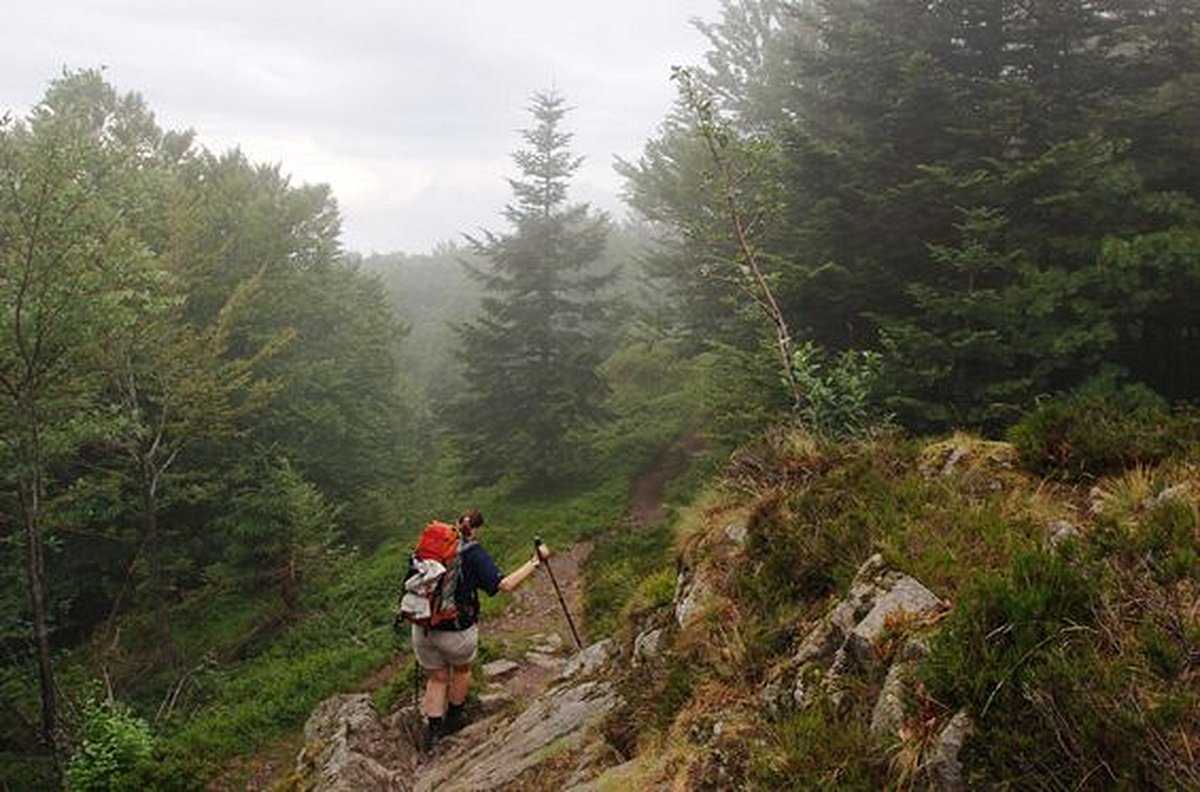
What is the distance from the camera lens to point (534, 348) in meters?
21.1

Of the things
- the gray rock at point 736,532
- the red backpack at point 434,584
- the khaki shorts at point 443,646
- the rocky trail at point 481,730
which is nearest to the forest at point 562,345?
the rocky trail at point 481,730

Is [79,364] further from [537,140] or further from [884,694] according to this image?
[884,694]

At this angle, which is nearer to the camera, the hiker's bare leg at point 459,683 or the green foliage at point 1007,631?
the green foliage at point 1007,631

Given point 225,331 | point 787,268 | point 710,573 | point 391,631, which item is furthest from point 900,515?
point 225,331

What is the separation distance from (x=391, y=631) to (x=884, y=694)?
1121 centimetres

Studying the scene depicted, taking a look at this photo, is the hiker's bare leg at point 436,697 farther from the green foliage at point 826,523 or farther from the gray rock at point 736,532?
the green foliage at point 826,523

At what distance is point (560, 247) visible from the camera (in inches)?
846

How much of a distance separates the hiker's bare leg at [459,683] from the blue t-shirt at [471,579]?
0.72m

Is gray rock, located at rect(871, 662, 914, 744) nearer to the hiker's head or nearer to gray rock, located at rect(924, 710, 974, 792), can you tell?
gray rock, located at rect(924, 710, 974, 792)

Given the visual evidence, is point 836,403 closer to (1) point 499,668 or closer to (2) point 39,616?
(1) point 499,668

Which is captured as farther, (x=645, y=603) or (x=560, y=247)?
(x=560, y=247)

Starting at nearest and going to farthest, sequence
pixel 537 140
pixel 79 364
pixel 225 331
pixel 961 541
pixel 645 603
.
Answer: pixel 961 541
pixel 645 603
pixel 79 364
pixel 225 331
pixel 537 140

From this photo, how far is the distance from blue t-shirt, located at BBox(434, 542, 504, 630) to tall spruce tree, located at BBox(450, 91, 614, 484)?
1262 centimetres

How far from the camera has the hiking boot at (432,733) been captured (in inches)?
318
